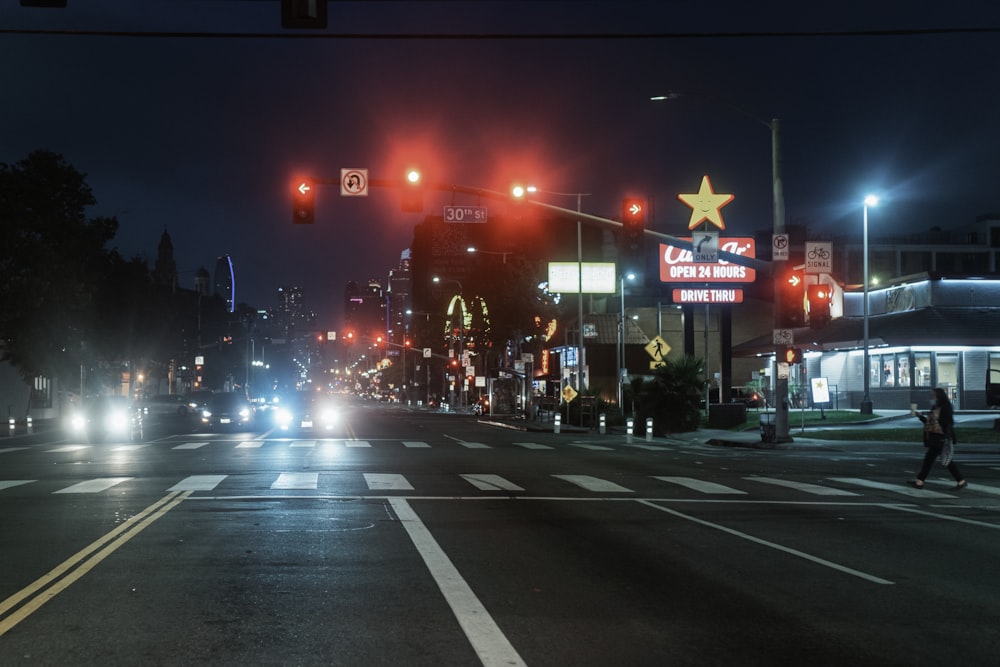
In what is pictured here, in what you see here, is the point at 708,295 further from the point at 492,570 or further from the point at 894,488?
the point at 492,570

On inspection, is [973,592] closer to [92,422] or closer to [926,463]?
[926,463]

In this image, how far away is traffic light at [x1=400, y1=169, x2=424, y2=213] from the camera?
24422 mm

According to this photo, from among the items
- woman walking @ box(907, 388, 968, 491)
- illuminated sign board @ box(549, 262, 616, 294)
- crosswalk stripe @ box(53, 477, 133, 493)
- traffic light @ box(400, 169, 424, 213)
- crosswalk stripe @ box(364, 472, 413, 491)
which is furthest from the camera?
illuminated sign board @ box(549, 262, 616, 294)

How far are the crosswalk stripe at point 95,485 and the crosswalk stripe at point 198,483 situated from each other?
113 centimetres

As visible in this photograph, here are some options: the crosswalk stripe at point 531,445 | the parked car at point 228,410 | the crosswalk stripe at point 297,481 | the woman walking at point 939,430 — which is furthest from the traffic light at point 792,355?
the parked car at point 228,410

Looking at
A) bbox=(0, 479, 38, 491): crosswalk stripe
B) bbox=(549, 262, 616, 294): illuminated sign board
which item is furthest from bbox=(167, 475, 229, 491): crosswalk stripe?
bbox=(549, 262, 616, 294): illuminated sign board

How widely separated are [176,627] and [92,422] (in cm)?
4587

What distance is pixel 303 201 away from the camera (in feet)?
80.7

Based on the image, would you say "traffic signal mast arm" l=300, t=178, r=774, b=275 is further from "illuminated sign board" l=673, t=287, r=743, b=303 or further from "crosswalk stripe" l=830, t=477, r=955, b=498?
"illuminated sign board" l=673, t=287, r=743, b=303

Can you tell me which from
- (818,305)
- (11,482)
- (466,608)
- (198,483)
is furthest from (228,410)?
(466,608)

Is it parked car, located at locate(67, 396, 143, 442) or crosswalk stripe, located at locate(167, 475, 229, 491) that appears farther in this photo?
parked car, located at locate(67, 396, 143, 442)

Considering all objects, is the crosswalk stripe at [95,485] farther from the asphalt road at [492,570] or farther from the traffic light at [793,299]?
the traffic light at [793,299]

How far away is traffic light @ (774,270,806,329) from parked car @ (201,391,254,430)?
96.8 feet

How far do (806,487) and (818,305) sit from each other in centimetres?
1064
